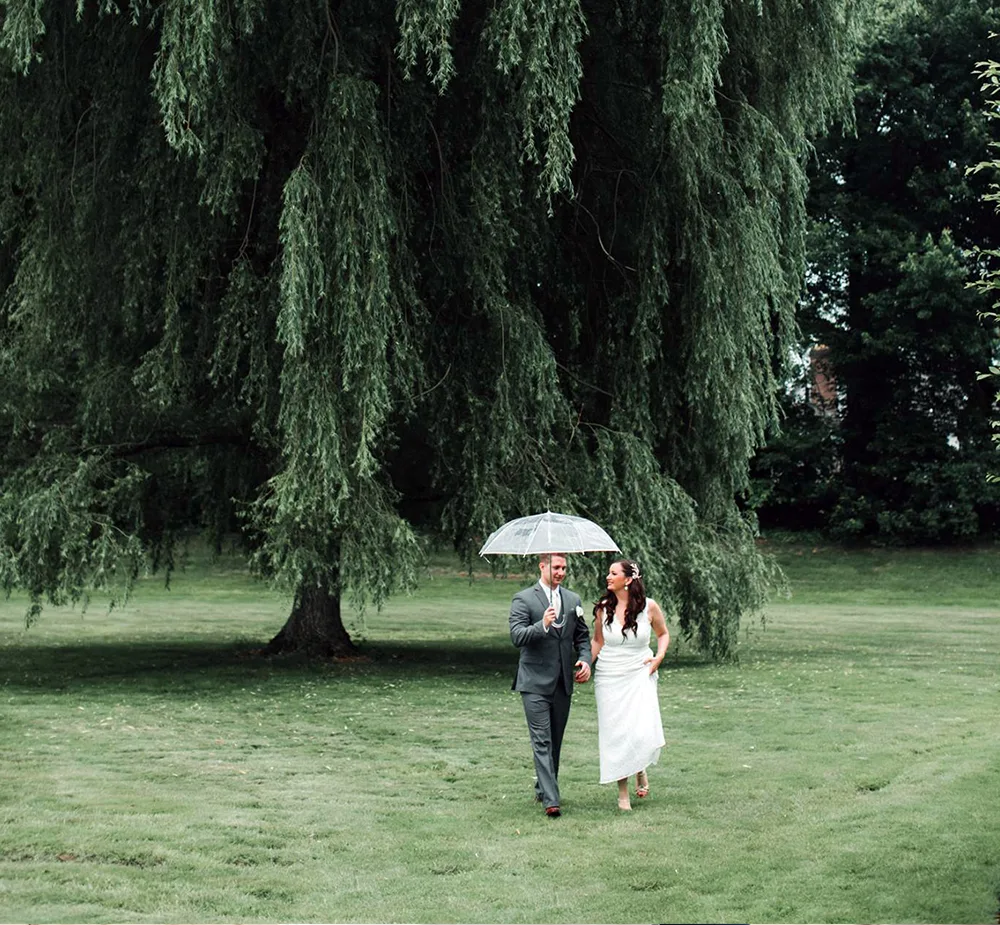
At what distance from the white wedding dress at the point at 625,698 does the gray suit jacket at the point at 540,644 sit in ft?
0.66

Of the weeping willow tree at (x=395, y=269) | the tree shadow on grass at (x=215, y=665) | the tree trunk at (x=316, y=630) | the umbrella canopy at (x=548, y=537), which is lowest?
the tree shadow on grass at (x=215, y=665)

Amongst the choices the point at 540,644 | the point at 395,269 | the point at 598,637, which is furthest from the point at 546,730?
the point at 395,269

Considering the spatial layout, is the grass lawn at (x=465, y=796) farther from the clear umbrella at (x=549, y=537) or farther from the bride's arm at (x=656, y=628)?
the clear umbrella at (x=549, y=537)

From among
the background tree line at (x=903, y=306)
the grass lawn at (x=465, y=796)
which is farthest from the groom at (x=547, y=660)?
the background tree line at (x=903, y=306)

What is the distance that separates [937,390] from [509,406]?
29.5m

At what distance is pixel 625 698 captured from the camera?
10.4 metres

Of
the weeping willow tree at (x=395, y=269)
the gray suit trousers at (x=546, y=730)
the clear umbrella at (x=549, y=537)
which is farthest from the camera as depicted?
the weeping willow tree at (x=395, y=269)

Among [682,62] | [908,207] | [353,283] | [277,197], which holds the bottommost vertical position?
[353,283]

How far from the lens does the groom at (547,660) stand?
33.3 feet

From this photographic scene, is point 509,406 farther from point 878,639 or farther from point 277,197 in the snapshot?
point 878,639

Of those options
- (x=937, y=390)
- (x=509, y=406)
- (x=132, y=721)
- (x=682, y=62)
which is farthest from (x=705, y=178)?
(x=937, y=390)

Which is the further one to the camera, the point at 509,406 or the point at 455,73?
the point at 509,406

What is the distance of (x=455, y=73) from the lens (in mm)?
16234

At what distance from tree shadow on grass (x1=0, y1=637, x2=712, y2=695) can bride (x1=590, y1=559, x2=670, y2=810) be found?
27.2ft
